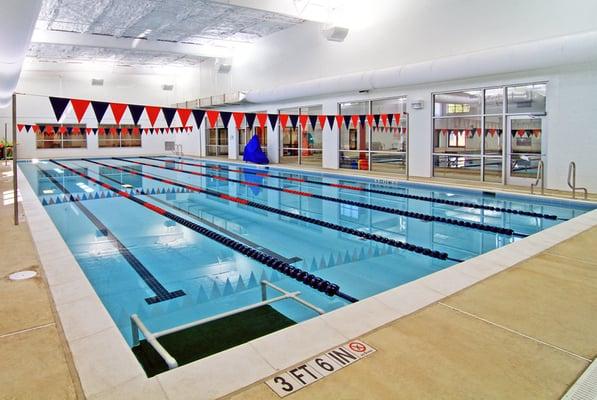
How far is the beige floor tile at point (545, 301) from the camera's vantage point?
2.25 meters

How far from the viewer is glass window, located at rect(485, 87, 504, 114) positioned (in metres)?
9.13

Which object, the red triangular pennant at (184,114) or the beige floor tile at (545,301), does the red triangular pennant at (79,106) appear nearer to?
the red triangular pennant at (184,114)

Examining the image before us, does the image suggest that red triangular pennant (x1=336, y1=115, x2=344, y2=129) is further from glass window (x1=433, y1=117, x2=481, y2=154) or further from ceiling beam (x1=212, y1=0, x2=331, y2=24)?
glass window (x1=433, y1=117, x2=481, y2=154)

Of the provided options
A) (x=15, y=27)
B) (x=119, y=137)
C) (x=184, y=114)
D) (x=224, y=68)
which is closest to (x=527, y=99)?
(x=184, y=114)

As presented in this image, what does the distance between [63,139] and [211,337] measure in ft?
74.7

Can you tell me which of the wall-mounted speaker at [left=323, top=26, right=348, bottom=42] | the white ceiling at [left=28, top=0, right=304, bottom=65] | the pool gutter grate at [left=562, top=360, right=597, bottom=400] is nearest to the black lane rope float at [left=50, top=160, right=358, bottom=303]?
the pool gutter grate at [left=562, top=360, right=597, bottom=400]

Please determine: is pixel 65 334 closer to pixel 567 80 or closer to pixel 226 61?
pixel 567 80

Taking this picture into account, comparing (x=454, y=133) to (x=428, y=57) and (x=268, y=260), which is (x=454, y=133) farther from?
(x=268, y=260)

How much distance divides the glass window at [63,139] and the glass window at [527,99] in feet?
62.3

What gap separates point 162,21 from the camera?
12586 millimetres

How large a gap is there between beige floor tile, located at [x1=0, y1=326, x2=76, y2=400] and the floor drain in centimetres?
107

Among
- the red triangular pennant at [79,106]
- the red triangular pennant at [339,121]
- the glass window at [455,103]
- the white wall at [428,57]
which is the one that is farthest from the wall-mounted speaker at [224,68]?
the red triangular pennant at [79,106]

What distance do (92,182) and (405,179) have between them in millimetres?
7905

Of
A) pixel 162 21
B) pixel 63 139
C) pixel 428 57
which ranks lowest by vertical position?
pixel 63 139
